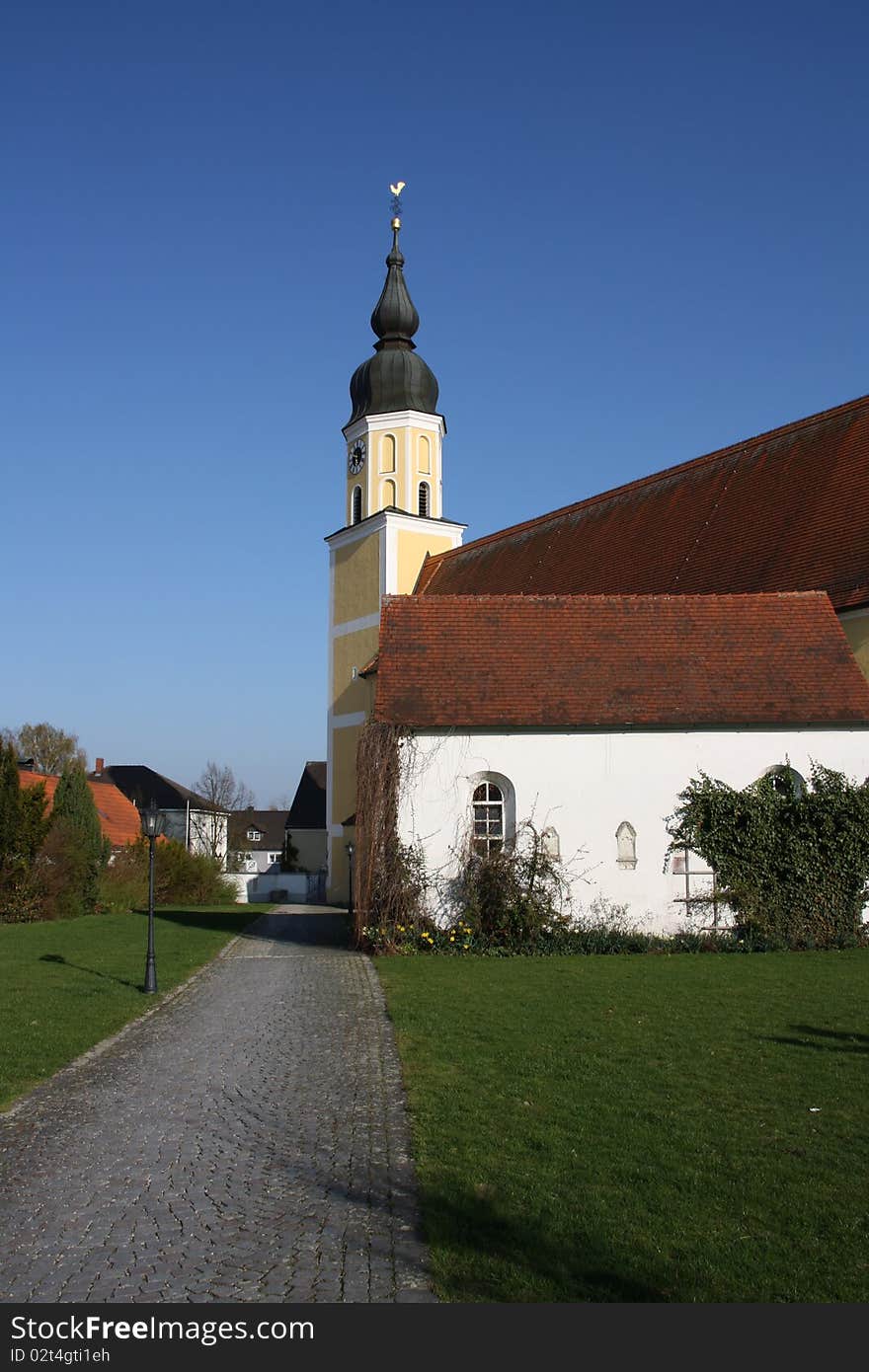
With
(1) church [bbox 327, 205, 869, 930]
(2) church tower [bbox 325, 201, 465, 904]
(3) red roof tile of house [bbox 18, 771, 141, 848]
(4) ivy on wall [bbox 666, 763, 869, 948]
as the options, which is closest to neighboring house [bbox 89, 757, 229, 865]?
(3) red roof tile of house [bbox 18, 771, 141, 848]

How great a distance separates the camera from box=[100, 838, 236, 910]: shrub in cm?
3650

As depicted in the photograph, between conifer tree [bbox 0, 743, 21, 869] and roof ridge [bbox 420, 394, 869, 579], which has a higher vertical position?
roof ridge [bbox 420, 394, 869, 579]

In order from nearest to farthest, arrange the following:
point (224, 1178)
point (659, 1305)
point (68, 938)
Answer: point (659, 1305) < point (224, 1178) < point (68, 938)

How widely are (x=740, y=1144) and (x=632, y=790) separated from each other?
13936mm

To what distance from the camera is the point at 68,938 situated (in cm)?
2480

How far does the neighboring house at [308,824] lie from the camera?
6800 centimetres

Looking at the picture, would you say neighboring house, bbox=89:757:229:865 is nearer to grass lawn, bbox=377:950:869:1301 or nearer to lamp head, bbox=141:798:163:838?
lamp head, bbox=141:798:163:838

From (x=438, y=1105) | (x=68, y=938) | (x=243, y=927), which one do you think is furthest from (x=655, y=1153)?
(x=243, y=927)

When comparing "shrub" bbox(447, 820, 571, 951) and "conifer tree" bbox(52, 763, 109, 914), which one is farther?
"conifer tree" bbox(52, 763, 109, 914)

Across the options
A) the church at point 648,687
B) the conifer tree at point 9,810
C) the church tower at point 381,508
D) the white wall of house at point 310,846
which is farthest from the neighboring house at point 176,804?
the church at point 648,687

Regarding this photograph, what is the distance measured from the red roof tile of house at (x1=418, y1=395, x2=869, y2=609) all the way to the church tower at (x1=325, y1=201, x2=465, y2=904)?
15.6 ft

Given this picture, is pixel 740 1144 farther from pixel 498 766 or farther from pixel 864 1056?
pixel 498 766

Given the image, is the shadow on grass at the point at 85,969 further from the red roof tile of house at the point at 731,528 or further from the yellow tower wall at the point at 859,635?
the red roof tile of house at the point at 731,528

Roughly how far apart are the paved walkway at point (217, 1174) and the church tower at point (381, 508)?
28029 mm
